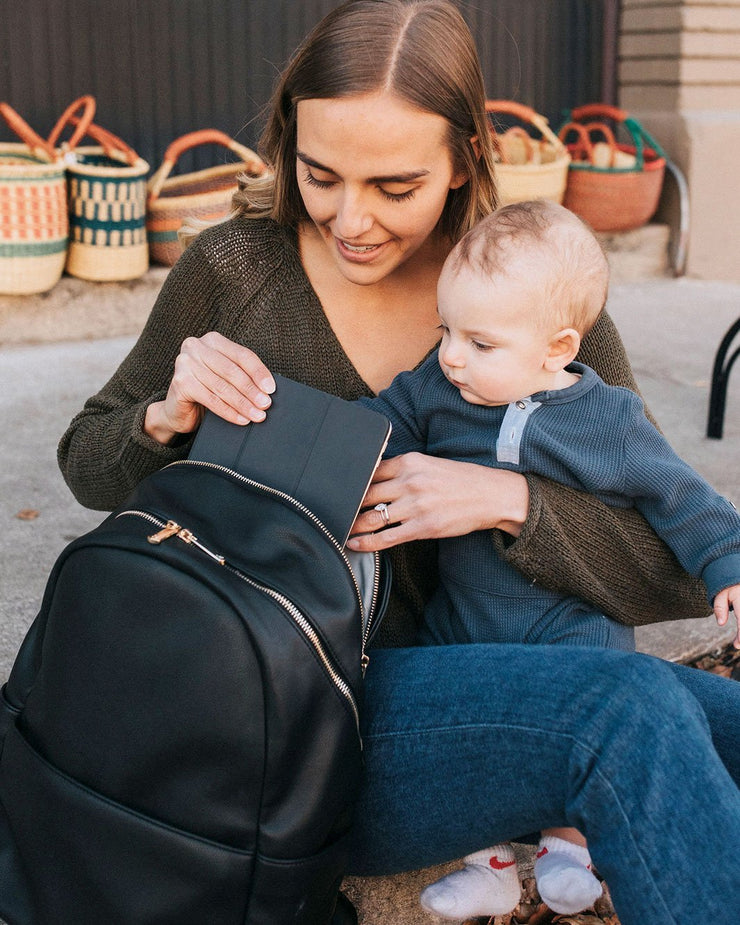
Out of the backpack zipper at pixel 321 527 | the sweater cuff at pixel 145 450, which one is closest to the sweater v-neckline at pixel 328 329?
the sweater cuff at pixel 145 450

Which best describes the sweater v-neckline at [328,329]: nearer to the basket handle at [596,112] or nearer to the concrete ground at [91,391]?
the concrete ground at [91,391]

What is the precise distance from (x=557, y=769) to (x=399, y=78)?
1041 mm

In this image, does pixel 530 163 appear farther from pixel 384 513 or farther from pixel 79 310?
pixel 384 513

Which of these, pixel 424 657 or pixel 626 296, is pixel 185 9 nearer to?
pixel 626 296

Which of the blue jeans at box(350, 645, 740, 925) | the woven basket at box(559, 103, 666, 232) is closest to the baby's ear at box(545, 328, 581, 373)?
the blue jeans at box(350, 645, 740, 925)

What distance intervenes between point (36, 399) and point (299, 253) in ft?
7.66

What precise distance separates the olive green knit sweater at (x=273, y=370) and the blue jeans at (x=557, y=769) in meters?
0.23

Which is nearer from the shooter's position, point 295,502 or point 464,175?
point 295,502

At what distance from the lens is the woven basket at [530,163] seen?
17.9ft

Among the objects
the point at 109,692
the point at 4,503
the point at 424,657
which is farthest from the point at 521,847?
the point at 4,503

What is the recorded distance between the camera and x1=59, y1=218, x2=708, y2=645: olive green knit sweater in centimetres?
170

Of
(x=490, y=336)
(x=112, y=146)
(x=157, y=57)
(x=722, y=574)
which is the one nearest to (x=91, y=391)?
(x=112, y=146)

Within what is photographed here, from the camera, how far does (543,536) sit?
63.4 inches

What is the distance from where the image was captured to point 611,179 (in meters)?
6.03
